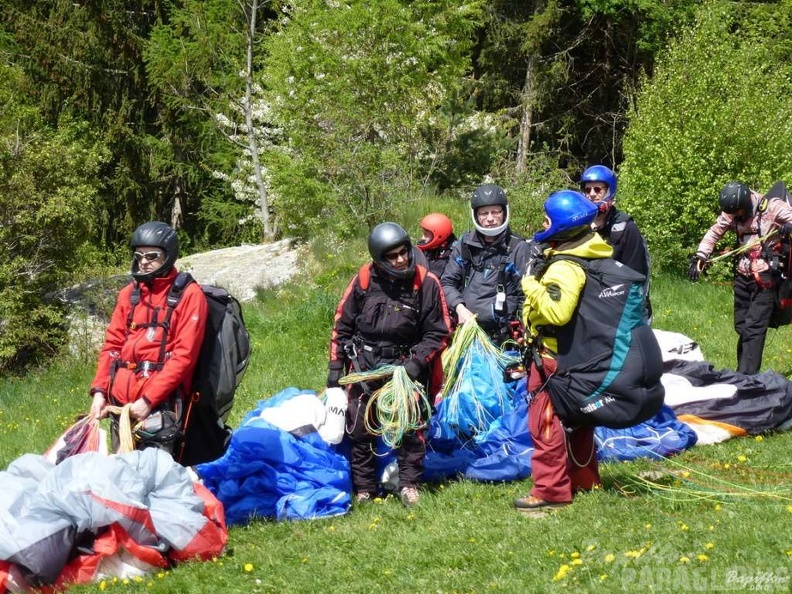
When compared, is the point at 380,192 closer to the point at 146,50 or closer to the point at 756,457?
the point at 756,457

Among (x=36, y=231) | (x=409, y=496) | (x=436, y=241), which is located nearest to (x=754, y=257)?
(x=436, y=241)

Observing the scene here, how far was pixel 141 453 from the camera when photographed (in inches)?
208

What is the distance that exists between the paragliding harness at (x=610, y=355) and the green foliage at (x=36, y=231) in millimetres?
14335

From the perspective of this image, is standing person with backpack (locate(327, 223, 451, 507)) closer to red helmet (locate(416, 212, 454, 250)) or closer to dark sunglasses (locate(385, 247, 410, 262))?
dark sunglasses (locate(385, 247, 410, 262))

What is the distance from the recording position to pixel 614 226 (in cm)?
741

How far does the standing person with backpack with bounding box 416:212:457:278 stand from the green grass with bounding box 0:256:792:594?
7.28 ft

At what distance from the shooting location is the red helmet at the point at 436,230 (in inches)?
319

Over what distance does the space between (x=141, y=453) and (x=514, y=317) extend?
10.2 ft

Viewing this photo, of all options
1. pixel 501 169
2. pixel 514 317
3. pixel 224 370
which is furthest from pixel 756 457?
pixel 501 169

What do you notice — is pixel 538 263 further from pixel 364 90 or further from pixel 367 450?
pixel 364 90

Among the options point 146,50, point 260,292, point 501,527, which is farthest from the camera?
point 146,50

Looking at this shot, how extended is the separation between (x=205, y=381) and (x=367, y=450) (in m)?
1.33

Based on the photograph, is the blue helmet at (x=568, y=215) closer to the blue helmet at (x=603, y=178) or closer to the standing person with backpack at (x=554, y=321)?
the standing person with backpack at (x=554, y=321)

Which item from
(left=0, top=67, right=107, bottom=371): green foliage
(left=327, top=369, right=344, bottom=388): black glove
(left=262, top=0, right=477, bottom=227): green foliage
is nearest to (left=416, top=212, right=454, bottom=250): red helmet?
(left=327, top=369, right=344, bottom=388): black glove
